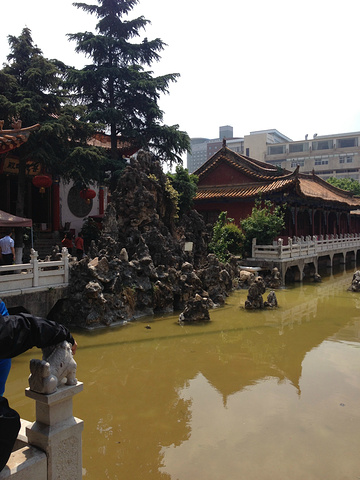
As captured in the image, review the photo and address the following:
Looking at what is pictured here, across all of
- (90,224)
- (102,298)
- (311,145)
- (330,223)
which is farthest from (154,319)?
(311,145)

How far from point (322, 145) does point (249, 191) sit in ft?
149

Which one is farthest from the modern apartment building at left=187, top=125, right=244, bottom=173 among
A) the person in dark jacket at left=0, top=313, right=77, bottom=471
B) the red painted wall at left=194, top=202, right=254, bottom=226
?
the person in dark jacket at left=0, top=313, right=77, bottom=471

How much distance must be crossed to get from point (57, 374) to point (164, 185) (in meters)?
11.7

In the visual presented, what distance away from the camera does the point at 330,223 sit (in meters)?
29.3

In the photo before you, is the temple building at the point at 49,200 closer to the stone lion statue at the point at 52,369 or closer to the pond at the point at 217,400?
the pond at the point at 217,400

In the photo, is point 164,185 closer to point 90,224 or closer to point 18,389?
point 90,224

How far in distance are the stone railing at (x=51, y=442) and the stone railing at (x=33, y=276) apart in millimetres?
6213

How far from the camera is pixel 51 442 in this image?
266 centimetres

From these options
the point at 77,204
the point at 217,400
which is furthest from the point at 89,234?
the point at 217,400

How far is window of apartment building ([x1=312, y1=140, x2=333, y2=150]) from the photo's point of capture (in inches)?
2365

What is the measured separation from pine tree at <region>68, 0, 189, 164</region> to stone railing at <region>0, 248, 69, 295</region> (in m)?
9.50

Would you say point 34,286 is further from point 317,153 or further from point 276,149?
point 276,149

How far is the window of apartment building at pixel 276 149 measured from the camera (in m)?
62.5

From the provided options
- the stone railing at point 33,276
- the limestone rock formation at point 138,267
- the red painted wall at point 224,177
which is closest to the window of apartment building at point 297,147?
the red painted wall at point 224,177
